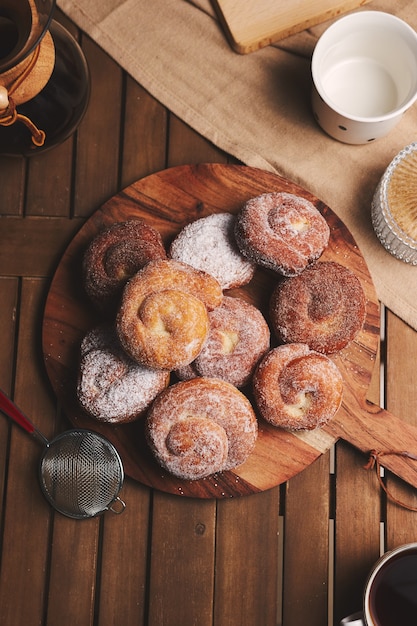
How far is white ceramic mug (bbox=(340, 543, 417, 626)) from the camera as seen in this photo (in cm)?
111

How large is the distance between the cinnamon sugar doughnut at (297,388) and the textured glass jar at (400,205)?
0.83 ft

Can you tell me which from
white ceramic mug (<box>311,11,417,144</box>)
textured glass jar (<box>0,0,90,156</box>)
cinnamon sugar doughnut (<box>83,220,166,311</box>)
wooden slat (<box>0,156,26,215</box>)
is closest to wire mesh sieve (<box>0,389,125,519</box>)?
cinnamon sugar doughnut (<box>83,220,166,311</box>)

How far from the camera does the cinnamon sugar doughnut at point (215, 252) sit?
1180mm

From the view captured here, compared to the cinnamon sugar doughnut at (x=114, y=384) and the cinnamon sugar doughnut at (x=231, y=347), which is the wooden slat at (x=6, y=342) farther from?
the cinnamon sugar doughnut at (x=231, y=347)

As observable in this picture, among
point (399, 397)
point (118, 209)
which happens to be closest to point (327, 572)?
point (399, 397)

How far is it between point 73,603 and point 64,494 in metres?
0.19

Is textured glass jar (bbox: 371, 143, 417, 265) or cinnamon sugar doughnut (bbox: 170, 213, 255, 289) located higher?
textured glass jar (bbox: 371, 143, 417, 265)

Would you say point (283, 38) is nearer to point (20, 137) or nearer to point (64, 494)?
point (20, 137)

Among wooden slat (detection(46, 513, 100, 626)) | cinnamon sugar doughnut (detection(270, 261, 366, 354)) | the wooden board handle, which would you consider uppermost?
cinnamon sugar doughnut (detection(270, 261, 366, 354))

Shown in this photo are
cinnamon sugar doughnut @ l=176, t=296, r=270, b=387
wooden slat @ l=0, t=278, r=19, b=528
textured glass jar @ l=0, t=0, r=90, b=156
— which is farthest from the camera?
wooden slat @ l=0, t=278, r=19, b=528

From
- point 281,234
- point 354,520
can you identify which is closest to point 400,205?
point 281,234

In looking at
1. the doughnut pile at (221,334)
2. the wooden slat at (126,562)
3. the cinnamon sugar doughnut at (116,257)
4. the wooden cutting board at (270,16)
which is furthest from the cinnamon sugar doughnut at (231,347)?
the wooden cutting board at (270,16)

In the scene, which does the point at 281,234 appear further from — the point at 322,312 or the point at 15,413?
the point at 15,413

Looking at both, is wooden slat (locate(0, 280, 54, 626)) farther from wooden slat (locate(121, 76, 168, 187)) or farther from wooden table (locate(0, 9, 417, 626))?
wooden slat (locate(121, 76, 168, 187))
